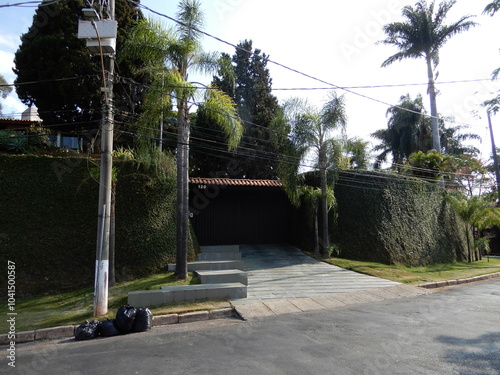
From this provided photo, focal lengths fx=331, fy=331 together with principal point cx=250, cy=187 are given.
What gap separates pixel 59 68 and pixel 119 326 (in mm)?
11699

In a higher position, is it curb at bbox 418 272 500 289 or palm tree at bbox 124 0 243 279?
palm tree at bbox 124 0 243 279

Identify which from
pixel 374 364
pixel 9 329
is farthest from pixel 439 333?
pixel 9 329

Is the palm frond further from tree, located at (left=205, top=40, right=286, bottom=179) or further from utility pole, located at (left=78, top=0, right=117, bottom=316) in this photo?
tree, located at (left=205, top=40, right=286, bottom=179)

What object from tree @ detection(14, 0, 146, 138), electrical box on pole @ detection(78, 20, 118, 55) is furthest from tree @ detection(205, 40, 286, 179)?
electrical box on pole @ detection(78, 20, 118, 55)

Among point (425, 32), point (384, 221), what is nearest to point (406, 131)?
point (425, 32)

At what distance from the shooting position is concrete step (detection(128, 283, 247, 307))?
7.46 metres

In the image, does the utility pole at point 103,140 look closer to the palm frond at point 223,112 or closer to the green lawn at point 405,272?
the palm frond at point 223,112

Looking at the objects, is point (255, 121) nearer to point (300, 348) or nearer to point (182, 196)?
point (182, 196)

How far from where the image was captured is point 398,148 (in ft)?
99.6

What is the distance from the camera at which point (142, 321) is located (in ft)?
20.4

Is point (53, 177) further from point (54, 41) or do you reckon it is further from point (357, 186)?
point (357, 186)

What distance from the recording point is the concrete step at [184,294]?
7.46 m

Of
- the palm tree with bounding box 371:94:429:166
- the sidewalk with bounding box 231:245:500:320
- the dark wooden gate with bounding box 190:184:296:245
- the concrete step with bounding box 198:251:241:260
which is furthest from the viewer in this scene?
the palm tree with bounding box 371:94:429:166

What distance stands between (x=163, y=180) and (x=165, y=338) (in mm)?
6623
